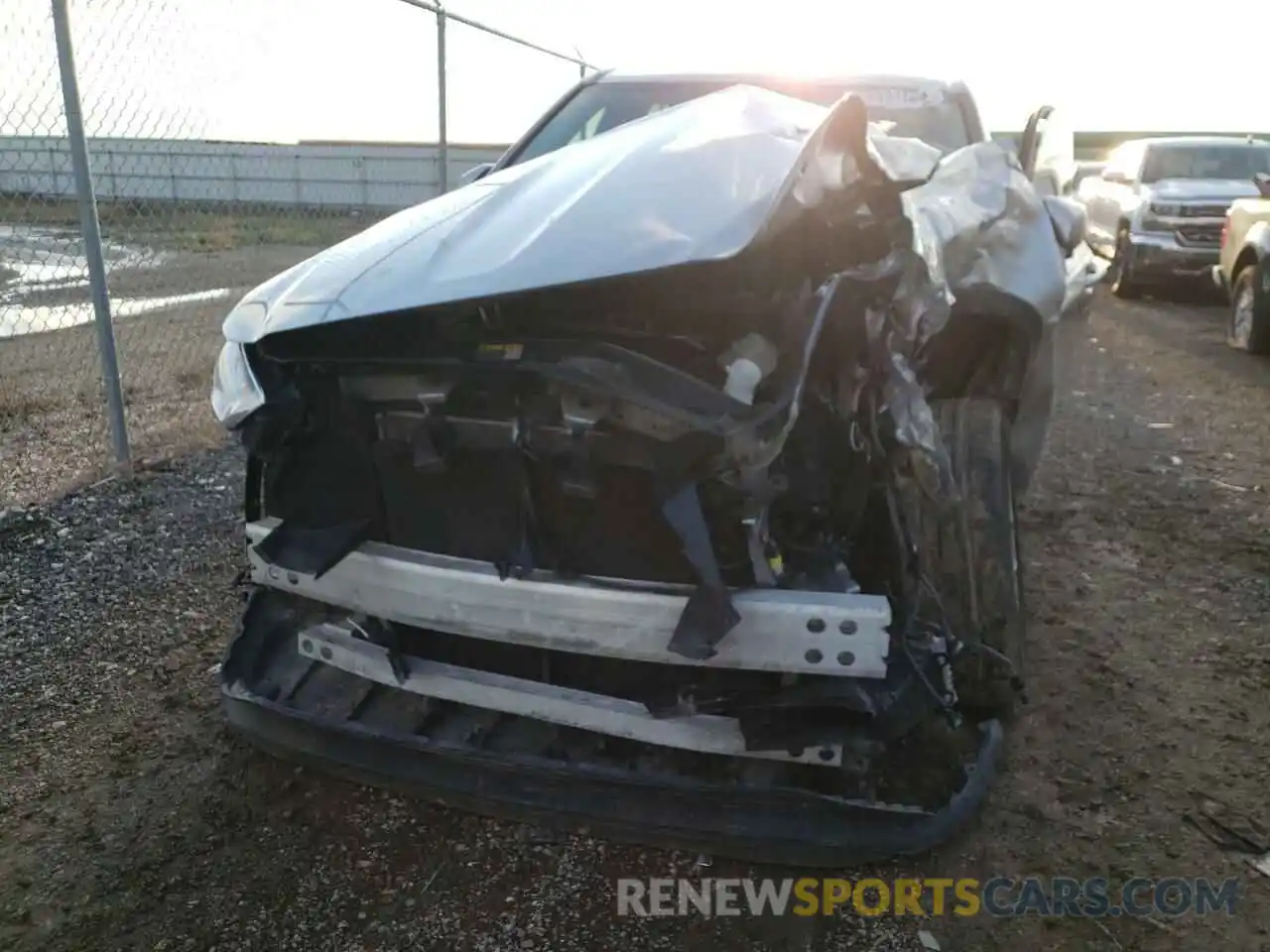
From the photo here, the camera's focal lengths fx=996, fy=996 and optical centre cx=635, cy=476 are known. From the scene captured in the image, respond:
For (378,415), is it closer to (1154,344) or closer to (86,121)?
(86,121)

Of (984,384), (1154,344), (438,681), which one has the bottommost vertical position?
(1154,344)

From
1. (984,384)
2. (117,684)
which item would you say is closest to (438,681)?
(117,684)

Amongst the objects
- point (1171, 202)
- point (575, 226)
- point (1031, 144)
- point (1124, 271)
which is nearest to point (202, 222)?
point (1124, 271)

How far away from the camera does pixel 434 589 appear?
81.7 inches

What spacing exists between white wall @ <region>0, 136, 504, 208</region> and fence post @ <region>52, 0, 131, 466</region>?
36 centimetres

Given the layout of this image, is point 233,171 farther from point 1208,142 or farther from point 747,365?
point 747,365

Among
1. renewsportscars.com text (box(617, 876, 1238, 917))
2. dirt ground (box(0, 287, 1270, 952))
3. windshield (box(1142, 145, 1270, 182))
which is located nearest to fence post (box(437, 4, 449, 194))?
dirt ground (box(0, 287, 1270, 952))

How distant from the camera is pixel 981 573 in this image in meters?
2.43

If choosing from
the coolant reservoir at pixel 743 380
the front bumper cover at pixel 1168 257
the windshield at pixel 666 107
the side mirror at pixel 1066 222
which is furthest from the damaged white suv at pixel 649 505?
the front bumper cover at pixel 1168 257

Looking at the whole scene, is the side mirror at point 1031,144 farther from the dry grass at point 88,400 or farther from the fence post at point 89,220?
the dry grass at point 88,400

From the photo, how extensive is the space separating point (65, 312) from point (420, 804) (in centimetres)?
842

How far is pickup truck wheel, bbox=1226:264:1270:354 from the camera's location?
7.66 meters

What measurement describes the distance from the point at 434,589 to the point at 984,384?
1.55 metres

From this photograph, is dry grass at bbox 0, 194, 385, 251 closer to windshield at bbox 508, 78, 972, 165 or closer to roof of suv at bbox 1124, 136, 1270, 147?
windshield at bbox 508, 78, 972, 165
